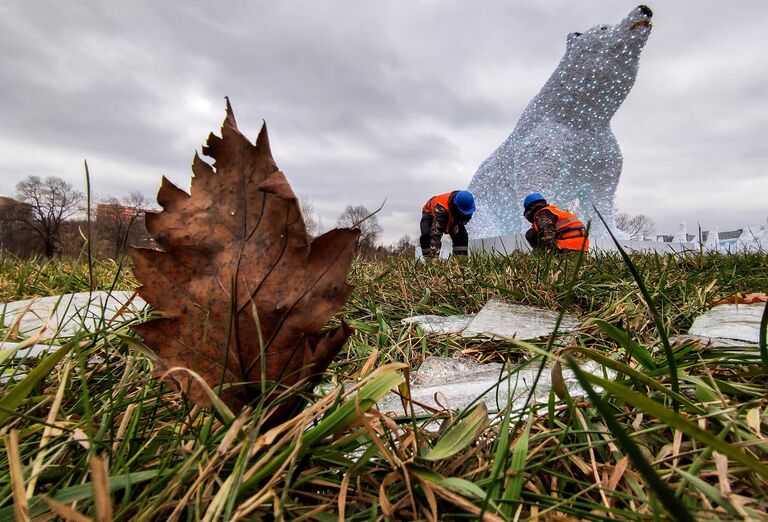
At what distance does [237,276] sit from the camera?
58 centimetres

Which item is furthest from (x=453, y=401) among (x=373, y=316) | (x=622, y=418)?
(x=373, y=316)

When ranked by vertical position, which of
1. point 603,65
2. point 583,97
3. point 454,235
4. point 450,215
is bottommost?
point 454,235

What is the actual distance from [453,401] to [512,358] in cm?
53

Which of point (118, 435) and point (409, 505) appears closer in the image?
point (409, 505)

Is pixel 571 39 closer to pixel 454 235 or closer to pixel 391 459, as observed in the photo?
pixel 454 235

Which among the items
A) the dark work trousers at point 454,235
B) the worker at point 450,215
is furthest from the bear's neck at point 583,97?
the dark work trousers at point 454,235

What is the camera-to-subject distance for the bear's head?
615 centimetres

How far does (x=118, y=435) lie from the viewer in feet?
1.90

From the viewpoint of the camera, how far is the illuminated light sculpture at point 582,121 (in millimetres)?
6320

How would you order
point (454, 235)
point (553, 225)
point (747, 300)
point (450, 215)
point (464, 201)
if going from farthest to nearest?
point (454, 235), point (450, 215), point (464, 201), point (553, 225), point (747, 300)

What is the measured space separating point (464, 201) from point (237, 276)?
676 centimetres

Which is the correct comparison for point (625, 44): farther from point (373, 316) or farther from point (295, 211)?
point (295, 211)

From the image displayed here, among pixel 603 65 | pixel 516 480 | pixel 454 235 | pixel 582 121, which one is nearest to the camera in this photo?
pixel 516 480

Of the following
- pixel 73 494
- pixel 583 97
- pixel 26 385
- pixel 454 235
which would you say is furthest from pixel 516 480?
pixel 583 97
